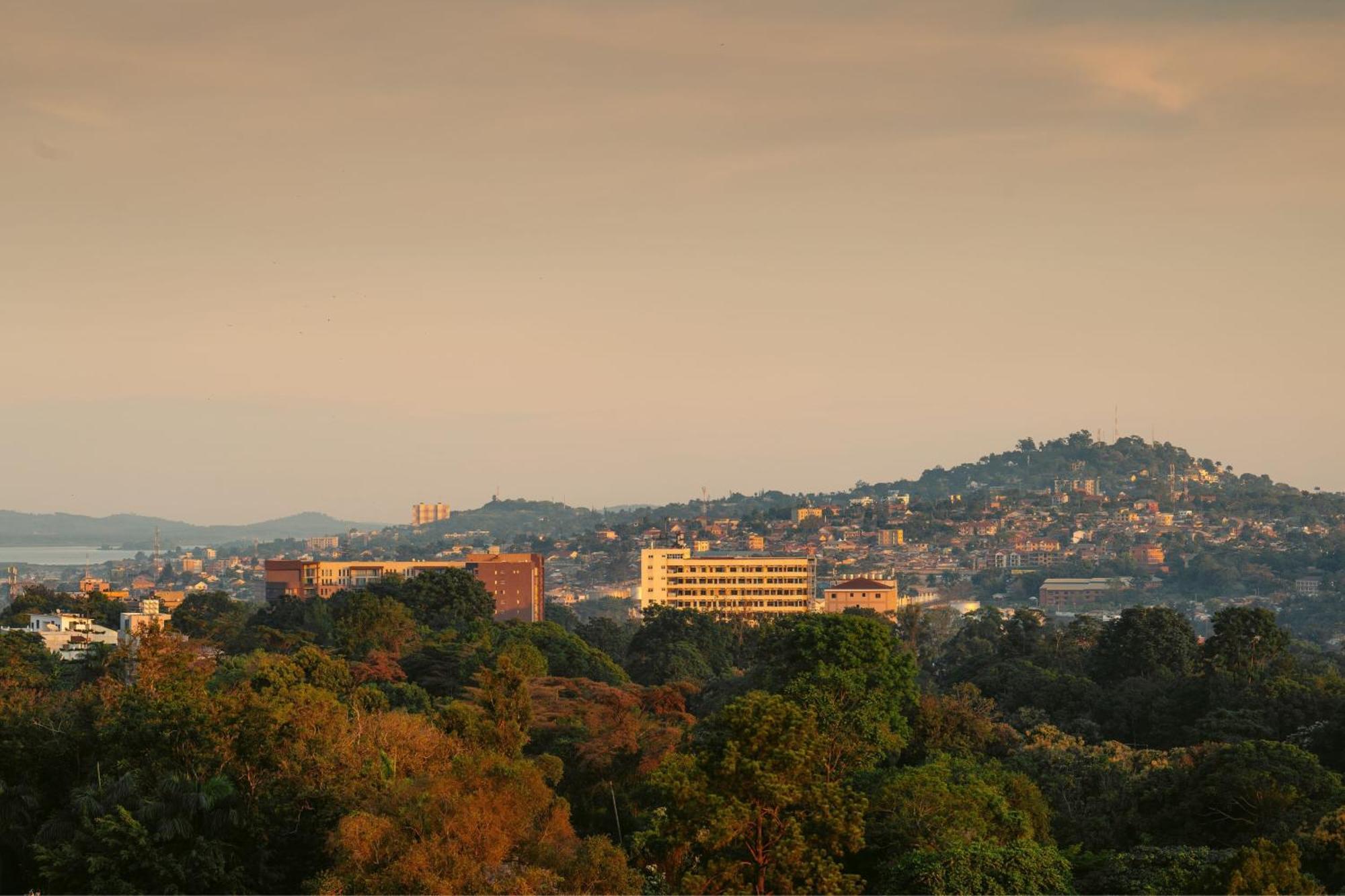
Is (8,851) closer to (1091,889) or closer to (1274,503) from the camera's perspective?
(1091,889)

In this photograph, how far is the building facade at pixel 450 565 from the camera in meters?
89.2

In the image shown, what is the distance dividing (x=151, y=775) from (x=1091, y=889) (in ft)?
41.1

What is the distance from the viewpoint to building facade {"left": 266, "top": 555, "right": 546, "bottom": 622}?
3514 inches

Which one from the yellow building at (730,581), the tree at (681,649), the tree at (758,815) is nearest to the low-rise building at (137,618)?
the tree at (681,649)

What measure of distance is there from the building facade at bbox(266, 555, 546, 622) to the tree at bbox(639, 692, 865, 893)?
213 ft

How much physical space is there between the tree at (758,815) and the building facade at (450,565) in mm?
64866

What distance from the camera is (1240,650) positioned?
41125mm

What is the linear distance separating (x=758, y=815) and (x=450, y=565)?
2600 inches

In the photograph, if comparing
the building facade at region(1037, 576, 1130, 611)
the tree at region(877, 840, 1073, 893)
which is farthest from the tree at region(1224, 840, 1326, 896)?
the building facade at region(1037, 576, 1130, 611)

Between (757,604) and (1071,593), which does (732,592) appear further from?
(1071,593)

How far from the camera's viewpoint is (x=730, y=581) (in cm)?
10075

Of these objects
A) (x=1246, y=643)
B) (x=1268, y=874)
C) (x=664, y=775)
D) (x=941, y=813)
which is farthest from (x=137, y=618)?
(x=1268, y=874)

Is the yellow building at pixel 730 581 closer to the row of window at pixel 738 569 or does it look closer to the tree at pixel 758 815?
the row of window at pixel 738 569

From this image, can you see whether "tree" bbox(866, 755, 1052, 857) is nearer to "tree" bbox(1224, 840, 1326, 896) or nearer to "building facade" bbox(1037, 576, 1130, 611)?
"tree" bbox(1224, 840, 1326, 896)
